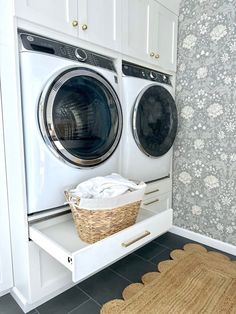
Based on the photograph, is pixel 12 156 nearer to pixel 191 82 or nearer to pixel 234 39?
pixel 191 82

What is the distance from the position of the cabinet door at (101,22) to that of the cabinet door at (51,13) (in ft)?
0.19

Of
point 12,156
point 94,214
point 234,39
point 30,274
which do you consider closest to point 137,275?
point 30,274

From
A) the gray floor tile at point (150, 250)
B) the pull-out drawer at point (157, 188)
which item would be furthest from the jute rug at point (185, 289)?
the pull-out drawer at point (157, 188)

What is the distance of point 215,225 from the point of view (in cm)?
198

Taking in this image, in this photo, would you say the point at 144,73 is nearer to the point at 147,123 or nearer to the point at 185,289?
the point at 147,123

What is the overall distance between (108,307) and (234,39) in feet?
6.73

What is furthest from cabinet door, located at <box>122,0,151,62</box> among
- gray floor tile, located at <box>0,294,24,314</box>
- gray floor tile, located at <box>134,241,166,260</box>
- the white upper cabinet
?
gray floor tile, located at <box>0,294,24,314</box>

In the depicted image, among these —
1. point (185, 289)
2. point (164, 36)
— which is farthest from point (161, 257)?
point (164, 36)

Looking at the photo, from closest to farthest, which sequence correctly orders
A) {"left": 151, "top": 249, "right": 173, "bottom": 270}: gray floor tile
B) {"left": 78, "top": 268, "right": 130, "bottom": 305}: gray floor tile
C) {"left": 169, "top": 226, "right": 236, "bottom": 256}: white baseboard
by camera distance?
{"left": 78, "top": 268, "right": 130, "bottom": 305}: gray floor tile → {"left": 151, "top": 249, "right": 173, "bottom": 270}: gray floor tile → {"left": 169, "top": 226, "right": 236, "bottom": 256}: white baseboard

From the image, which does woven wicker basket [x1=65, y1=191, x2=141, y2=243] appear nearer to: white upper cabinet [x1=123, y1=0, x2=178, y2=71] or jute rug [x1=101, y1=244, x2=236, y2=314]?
jute rug [x1=101, y1=244, x2=236, y2=314]

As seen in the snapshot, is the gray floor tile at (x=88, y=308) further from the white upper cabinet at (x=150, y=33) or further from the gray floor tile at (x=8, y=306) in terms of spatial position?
the white upper cabinet at (x=150, y=33)

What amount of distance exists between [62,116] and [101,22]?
69 cm

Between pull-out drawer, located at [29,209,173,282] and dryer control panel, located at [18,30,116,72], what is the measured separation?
910 mm

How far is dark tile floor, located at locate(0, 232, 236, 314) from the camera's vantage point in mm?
1322
